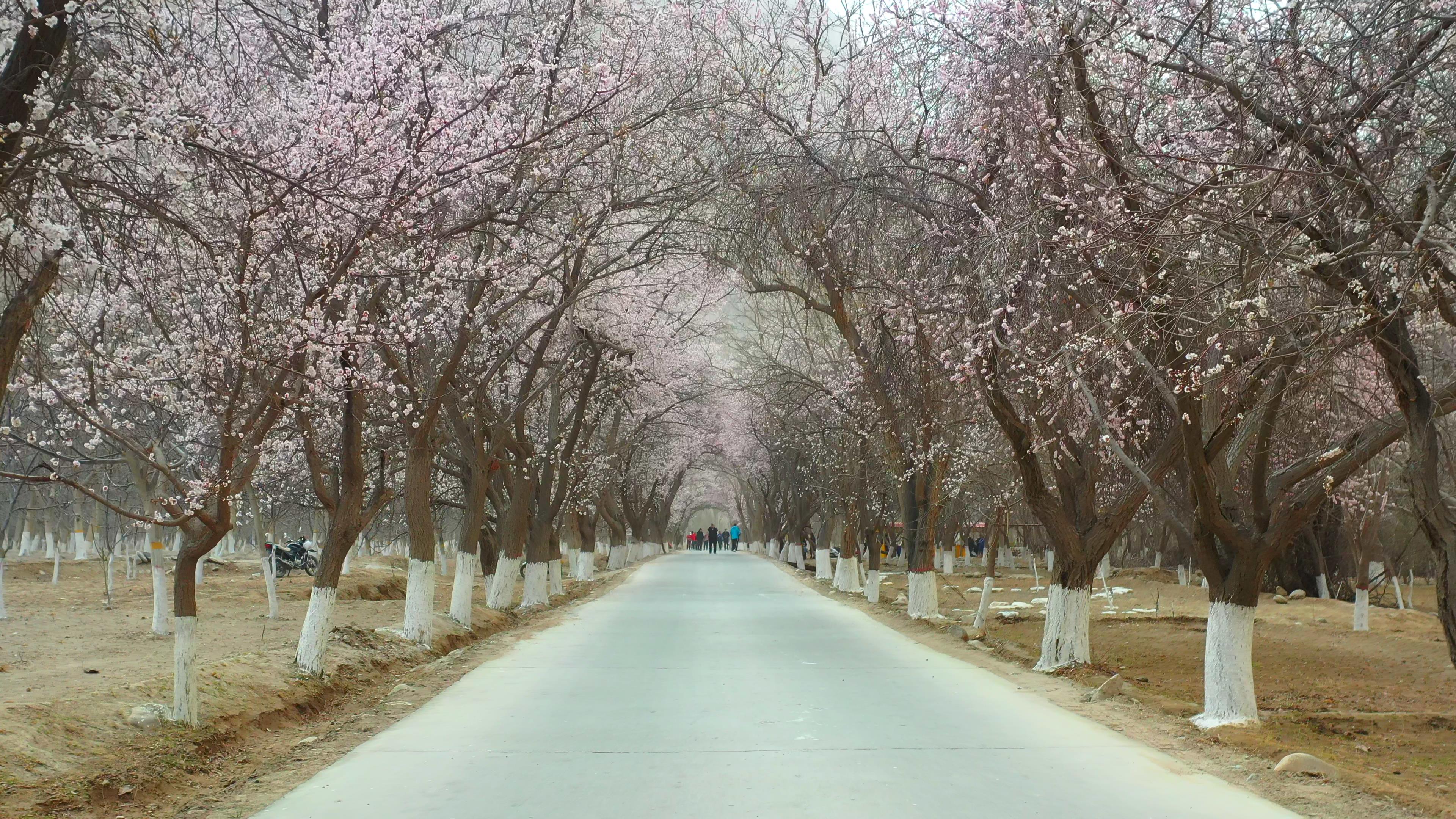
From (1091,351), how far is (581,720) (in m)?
5.45

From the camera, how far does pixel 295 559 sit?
35594 mm

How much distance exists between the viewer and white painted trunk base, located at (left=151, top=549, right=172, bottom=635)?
17.8 m

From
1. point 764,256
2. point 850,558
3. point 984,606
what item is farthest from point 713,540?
point 764,256

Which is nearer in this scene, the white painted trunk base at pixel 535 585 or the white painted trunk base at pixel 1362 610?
the white painted trunk base at pixel 1362 610

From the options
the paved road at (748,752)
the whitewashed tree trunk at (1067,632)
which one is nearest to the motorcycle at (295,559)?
the paved road at (748,752)

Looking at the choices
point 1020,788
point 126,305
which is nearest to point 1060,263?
point 1020,788

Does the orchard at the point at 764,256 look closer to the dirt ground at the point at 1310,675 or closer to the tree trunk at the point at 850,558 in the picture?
the dirt ground at the point at 1310,675

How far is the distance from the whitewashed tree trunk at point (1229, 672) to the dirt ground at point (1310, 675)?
0.27 meters

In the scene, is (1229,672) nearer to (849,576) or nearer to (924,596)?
(924,596)

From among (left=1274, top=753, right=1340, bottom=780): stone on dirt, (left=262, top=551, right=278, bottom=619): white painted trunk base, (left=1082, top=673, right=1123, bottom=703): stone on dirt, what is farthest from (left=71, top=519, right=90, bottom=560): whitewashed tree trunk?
(left=1274, top=753, right=1340, bottom=780): stone on dirt

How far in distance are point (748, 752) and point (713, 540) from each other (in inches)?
3039

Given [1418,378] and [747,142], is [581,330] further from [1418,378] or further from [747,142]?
[1418,378]

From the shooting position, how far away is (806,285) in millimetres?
20312

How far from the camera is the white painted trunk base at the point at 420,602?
15.6 m
